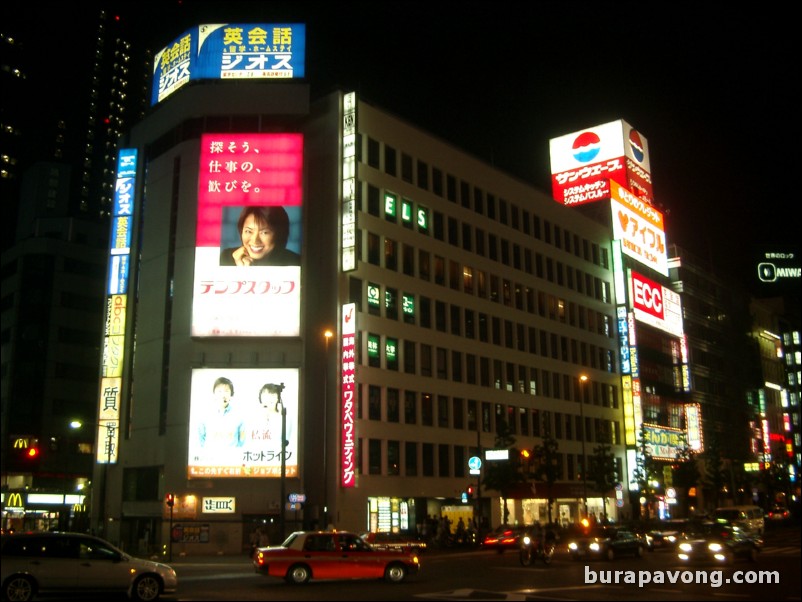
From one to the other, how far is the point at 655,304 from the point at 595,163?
17318 mm

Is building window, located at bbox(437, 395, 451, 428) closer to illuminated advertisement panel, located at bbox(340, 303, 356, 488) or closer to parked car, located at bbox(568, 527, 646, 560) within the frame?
illuminated advertisement panel, located at bbox(340, 303, 356, 488)

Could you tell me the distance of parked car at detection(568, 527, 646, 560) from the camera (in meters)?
36.9

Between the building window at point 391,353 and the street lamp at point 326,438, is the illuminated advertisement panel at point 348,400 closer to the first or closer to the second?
the street lamp at point 326,438

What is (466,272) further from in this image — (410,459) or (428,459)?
(410,459)

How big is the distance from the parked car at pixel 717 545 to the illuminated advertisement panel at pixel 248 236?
29893 millimetres

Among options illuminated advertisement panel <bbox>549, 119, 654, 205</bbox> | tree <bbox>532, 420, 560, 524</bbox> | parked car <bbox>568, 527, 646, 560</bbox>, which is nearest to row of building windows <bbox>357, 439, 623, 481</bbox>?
tree <bbox>532, 420, 560, 524</bbox>

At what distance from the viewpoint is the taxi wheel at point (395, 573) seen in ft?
89.7

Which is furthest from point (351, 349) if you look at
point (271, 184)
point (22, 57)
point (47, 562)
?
point (22, 57)

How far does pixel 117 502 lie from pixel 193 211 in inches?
848

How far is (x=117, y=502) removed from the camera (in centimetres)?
5925

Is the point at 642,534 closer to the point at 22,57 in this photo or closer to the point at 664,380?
the point at 664,380

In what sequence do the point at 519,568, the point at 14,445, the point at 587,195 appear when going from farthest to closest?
the point at 587,195, the point at 519,568, the point at 14,445

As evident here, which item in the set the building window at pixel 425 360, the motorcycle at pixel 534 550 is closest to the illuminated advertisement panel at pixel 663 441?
the building window at pixel 425 360

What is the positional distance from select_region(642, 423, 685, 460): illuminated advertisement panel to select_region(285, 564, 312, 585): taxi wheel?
60.1 m
